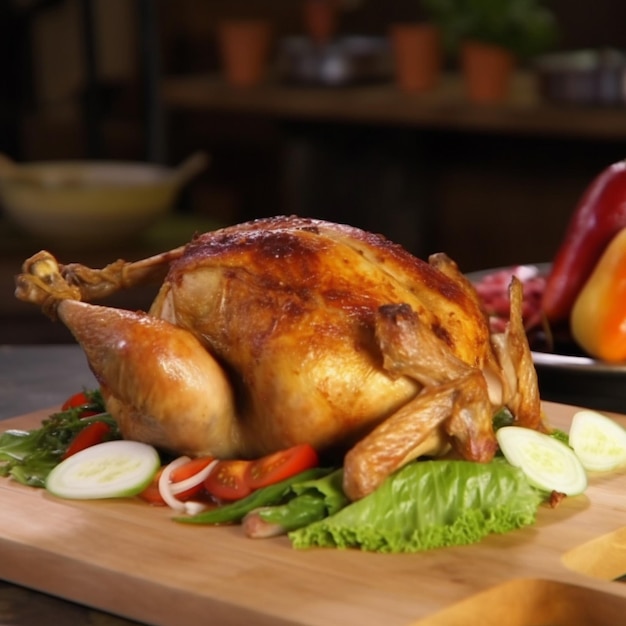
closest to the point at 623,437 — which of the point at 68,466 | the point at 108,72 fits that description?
the point at 68,466

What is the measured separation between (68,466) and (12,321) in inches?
75.8

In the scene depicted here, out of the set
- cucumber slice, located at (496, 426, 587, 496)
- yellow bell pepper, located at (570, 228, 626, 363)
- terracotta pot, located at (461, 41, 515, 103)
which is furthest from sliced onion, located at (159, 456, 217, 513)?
terracotta pot, located at (461, 41, 515, 103)

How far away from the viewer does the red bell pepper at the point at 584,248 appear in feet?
9.65

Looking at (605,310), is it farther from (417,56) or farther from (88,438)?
(417,56)

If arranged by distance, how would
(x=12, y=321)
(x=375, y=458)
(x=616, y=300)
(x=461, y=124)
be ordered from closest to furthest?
1. (x=375, y=458)
2. (x=616, y=300)
3. (x=12, y=321)
4. (x=461, y=124)

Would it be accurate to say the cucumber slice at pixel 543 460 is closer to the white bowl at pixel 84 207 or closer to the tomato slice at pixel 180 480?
the tomato slice at pixel 180 480

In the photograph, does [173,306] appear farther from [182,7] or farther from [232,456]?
[182,7]

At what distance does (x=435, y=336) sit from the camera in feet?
6.64

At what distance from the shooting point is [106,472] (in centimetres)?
204

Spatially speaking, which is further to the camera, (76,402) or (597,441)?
(76,402)

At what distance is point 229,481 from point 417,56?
4.26 meters

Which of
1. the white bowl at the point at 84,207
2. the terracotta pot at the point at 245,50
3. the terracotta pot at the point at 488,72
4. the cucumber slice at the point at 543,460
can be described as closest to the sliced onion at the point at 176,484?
the cucumber slice at the point at 543,460

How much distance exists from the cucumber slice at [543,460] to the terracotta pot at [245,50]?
14.8 feet

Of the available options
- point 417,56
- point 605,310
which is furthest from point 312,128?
point 605,310
